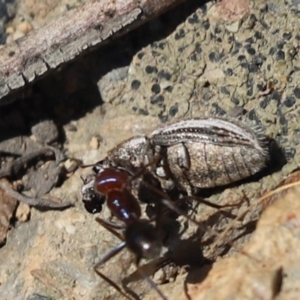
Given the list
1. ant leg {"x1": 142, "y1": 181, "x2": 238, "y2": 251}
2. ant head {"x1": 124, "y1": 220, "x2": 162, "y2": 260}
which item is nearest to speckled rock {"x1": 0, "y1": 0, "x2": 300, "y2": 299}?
ant leg {"x1": 142, "y1": 181, "x2": 238, "y2": 251}

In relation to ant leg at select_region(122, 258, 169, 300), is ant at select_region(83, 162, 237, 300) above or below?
above

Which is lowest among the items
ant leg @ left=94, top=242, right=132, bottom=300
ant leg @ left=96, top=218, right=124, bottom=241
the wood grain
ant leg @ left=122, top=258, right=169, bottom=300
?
ant leg @ left=122, top=258, right=169, bottom=300

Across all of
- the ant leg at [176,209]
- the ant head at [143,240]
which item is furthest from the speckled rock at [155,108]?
the ant head at [143,240]

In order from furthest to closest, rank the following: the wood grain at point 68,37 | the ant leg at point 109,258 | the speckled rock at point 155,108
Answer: the wood grain at point 68,37 < the speckled rock at point 155,108 < the ant leg at point 109,258

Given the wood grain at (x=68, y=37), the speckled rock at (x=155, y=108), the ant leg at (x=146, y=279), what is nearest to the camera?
the ant leg at (x=146, y=279)

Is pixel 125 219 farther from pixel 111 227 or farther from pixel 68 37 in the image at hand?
pixel 68 37

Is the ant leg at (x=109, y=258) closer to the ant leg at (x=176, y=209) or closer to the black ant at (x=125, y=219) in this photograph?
the black ant at (x=125, y=219)

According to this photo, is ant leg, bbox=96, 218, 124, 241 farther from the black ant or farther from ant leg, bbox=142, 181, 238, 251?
ant leg, bbox=142, 181, 238, 251

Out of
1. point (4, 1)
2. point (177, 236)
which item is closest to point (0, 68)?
point (4, 1)
